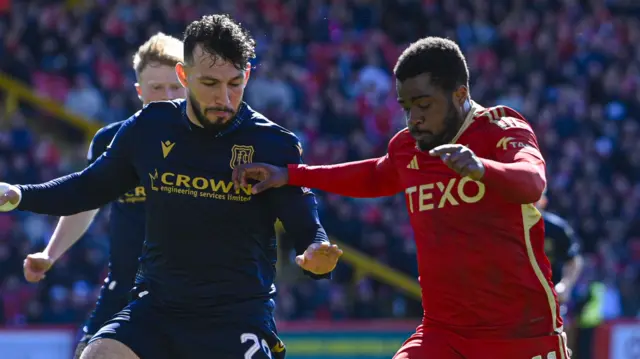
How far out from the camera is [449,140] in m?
4.95

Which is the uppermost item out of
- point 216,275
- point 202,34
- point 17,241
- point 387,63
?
point 387,63

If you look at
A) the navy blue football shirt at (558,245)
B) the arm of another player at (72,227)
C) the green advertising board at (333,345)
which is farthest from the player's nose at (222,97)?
the green advertising board at (333,345)

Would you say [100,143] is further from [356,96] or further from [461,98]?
[356,96]

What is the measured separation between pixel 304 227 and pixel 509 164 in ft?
3.13

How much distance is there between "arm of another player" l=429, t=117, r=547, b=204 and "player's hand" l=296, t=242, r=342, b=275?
2.03ft

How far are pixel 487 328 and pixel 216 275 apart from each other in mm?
1219

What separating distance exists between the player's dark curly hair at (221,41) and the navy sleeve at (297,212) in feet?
1.71

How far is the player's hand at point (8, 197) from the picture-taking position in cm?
496

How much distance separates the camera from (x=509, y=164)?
4422 millimetres

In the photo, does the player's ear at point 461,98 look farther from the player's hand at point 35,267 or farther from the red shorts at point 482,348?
the player's hand at point 35,267

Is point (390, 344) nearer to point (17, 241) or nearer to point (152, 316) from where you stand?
point (17, 241)

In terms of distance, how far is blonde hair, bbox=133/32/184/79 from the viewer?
6.31m

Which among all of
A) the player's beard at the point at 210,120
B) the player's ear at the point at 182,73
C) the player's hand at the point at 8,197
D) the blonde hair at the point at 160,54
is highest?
the blonde hair at the point at 160,54

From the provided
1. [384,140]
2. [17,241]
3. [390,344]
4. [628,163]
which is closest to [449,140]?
[390,344]
